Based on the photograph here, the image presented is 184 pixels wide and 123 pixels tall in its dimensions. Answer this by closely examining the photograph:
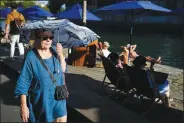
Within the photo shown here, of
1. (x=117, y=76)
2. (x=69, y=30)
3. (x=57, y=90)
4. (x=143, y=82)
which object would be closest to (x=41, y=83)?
(x=57, y=90)

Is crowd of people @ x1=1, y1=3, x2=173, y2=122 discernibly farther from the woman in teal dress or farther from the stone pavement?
the stone pavement

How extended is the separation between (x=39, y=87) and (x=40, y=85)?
3cm

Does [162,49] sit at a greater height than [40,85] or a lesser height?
lesser

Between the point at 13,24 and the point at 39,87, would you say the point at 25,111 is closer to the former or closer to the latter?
the point at 39,87

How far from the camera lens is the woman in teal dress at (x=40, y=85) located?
12.9ft

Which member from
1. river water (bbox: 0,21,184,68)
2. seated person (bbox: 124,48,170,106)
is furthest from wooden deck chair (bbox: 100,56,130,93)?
river water (bbox: 0,21,184,68)

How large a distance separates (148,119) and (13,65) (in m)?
6.06

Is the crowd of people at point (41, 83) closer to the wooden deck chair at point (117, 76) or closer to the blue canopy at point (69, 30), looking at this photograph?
the wooden deck chair at point (117, 76)

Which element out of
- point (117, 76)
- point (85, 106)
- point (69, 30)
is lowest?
point (85, 106)

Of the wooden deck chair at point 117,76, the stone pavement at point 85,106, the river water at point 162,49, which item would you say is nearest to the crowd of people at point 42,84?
the stone pavement at point 85,106

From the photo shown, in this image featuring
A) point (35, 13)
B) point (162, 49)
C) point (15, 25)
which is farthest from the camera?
point (162, 49)

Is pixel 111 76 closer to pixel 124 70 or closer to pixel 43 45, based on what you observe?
pixel 124 70

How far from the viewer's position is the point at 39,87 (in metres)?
3.96

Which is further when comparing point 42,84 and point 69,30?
point 69,30
